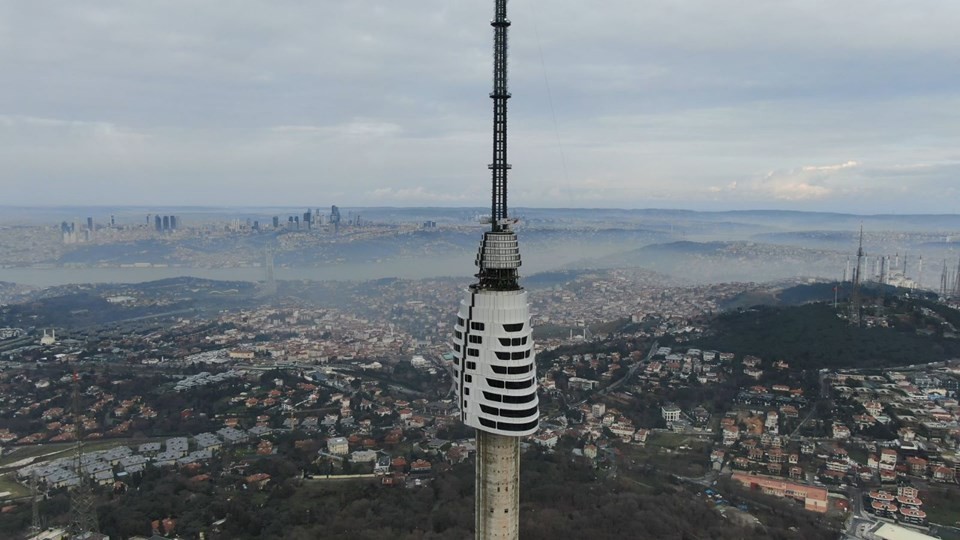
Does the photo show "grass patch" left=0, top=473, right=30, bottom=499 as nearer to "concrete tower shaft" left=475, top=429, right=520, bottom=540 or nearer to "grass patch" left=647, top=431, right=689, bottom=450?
"concrete tower shaft" left=475, top=429, right=520, bottom=540

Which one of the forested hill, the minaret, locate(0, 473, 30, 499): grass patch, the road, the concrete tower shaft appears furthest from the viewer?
the forested hill

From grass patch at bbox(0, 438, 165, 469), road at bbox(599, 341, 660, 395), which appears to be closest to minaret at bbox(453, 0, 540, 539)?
grass patch at bbox(0, 438, 165, 469)

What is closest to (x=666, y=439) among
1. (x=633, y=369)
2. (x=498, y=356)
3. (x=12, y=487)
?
(x=633, y=369)

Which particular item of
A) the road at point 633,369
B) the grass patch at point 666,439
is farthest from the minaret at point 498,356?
the road at point 633,369

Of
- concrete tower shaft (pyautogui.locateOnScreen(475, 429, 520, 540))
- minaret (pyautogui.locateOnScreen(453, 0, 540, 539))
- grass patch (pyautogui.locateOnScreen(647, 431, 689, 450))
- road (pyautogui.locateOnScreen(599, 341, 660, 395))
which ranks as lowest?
grass patch (pyautogui.locateOnScreen(647, 431, 689, 450))

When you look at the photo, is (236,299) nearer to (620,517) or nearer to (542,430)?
(542,430)

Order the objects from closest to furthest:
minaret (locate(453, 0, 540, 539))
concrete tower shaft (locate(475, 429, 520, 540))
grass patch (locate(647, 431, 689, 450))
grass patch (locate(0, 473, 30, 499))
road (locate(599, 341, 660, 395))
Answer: minaret (locate(453, 0, 540, 539)) → concrete tower shaft (locate(475, 429, 520, 540)) → grass patch (locate(0, 473, 30, 499)) → grass patch (locate(647, 431, 689, 450)) → road (locate(599, 341, 660, 395))
